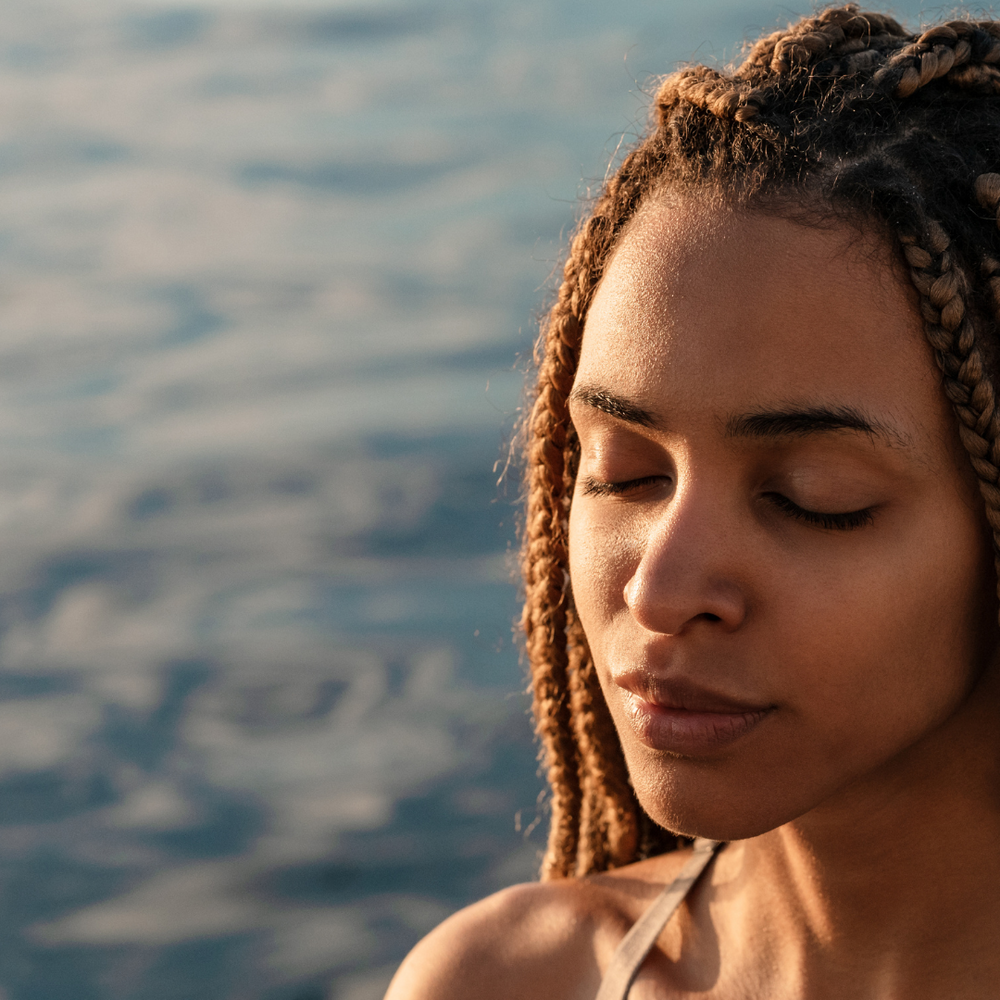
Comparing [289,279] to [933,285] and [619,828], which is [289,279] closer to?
[619,828]

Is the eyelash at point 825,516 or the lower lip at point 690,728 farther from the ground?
the eyelash at point 825,516

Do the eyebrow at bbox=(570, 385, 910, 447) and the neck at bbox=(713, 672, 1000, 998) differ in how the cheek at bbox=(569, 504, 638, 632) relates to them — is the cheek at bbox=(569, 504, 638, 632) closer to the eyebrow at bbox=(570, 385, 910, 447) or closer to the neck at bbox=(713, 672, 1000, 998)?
the eyebrow at bbox=(570, 385, 910, 447)

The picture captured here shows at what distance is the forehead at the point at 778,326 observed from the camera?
68.7 inches

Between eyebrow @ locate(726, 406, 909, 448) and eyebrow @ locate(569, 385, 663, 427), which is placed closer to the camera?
eyebrow @ locate(726, 406, 909, 448)

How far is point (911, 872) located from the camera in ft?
6.56

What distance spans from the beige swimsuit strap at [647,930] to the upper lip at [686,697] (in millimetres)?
626

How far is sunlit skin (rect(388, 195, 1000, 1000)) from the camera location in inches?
68.9

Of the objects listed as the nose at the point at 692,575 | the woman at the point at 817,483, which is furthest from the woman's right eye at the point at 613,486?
the nose at the point at 692,575

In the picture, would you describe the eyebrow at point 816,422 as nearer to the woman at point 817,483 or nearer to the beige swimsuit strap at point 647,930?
the woman at point 817,483

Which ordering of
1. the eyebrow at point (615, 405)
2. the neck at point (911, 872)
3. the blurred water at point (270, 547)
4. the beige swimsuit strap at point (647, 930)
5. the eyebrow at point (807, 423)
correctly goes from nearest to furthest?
the eyebrow at point (807, 423), the eyebrow at point (615, 405), the neck at point (911, 872), the beige swimsuit strap at point (647, 930), the blurred water at point (270, 547)

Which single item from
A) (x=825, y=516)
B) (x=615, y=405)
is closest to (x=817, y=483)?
(x=825, y=516)

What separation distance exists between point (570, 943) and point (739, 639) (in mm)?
853

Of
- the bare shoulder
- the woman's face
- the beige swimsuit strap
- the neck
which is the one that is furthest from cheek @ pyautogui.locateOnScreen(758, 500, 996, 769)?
the bare shoulder

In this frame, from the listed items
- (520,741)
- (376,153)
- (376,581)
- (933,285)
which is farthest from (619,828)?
(376,153)
